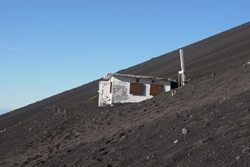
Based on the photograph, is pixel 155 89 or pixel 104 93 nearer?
pixel 155 89

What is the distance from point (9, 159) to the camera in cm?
1700

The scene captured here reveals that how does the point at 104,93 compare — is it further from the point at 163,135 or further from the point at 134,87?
the point at 163,135

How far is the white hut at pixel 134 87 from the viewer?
2508cm

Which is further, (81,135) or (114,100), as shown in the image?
(114,100)

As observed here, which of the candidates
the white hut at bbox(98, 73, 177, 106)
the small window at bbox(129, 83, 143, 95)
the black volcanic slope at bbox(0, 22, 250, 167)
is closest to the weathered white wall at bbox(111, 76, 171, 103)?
the white hut at bbox(98, 73, 177, 106)

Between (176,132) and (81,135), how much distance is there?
5.63m

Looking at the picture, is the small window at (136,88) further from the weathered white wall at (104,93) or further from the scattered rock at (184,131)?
the scattered rock at (184,131)

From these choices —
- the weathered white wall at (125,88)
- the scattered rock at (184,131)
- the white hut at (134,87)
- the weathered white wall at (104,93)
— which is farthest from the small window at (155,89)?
the scattered rock at (184,131)

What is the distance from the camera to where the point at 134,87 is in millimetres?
25156

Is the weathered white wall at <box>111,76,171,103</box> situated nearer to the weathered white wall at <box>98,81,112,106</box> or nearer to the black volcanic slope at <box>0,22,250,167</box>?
the weathered white wall at <box>98,81,112,106</box>

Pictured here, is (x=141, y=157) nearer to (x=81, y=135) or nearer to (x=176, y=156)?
(x=176, y=156)

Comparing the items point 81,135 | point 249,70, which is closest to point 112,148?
point 81,135

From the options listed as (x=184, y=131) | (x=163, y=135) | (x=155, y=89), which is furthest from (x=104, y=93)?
(x=184, y=131)

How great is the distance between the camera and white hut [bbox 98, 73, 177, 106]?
2508 cm
